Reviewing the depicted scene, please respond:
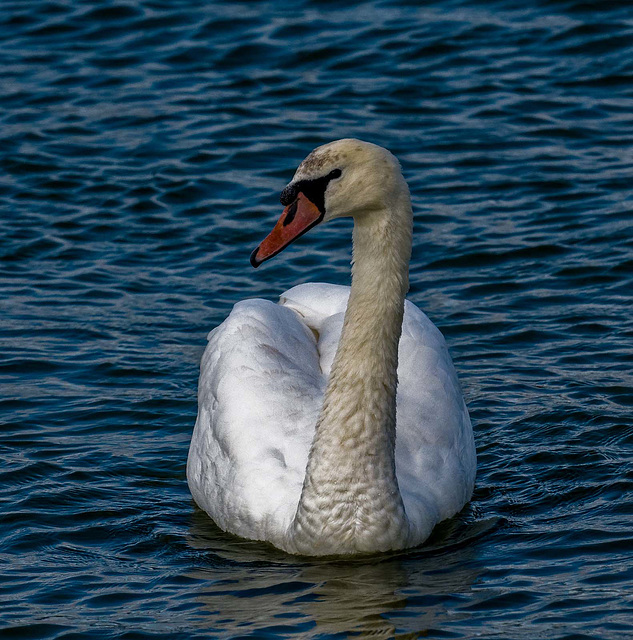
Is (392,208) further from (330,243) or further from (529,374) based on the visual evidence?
(330,243)

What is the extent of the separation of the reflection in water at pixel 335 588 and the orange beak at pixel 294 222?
1604 mm

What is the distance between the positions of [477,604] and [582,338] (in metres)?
3.93

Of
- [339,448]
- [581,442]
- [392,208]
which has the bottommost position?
[581,442]

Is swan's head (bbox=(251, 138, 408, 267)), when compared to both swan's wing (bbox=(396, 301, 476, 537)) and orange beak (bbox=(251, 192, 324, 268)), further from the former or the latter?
swan's wing (bbox=(396, 301, 476, 537))

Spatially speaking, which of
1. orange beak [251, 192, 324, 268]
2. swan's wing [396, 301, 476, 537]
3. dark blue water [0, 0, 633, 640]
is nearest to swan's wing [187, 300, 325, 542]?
dark blue water [0, 0, 633, 640]

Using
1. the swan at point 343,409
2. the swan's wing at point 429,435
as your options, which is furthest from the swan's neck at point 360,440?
the swan's wing at point 429,435

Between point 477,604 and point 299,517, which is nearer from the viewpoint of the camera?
point 477,604

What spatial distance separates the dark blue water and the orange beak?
1657mm

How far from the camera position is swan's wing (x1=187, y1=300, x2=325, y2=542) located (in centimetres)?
812

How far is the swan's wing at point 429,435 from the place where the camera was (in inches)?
320

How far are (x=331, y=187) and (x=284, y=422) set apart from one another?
5.40 ft

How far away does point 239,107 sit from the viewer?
50.1 feet

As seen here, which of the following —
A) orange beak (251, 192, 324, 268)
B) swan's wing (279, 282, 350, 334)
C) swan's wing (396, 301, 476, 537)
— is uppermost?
orange beak (251, 192, 324, 268)

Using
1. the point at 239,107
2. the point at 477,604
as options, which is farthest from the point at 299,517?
the point at 239,107
